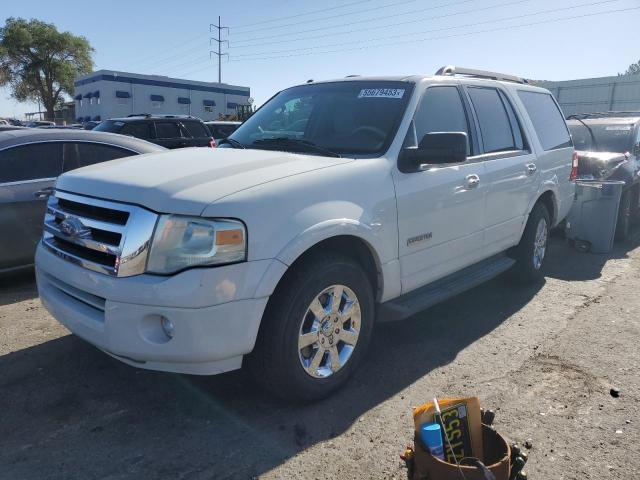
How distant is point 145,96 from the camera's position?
43.3 metres

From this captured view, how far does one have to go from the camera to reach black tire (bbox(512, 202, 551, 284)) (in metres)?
5.35

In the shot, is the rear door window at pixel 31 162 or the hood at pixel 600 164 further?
the hood at pixel 600 164

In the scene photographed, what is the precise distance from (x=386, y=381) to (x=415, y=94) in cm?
204

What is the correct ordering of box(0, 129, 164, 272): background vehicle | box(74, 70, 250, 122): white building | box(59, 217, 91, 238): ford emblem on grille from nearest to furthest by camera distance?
box(59, 217, 91, 238): ford emblem on grille
box(0, 129, 164, 272): background vehicle
box(74, 70, 250, 122): white building

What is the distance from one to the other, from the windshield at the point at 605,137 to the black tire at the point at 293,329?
677cm

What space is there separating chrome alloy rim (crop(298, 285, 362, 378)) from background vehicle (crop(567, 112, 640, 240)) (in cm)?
580

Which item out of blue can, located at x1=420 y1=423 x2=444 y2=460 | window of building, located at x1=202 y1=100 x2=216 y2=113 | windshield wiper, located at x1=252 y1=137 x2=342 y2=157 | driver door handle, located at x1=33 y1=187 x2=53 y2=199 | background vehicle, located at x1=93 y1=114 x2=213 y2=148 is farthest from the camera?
window of building, located at x1=202 y1=100 x2=216 y2=113

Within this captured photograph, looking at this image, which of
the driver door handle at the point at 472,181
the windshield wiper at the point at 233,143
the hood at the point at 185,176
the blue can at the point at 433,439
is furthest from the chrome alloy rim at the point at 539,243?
the blue can at the point at 433,439

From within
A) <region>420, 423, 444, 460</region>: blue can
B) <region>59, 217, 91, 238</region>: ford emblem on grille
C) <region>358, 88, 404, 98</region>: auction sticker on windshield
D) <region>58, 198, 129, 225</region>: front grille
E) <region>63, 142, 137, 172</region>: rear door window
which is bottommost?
<region>420, 423, 444, 460</region>: blue can

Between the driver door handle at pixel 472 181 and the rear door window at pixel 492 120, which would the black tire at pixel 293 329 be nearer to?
the driver door handle at pixel 472 181

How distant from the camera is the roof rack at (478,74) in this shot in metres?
4.65

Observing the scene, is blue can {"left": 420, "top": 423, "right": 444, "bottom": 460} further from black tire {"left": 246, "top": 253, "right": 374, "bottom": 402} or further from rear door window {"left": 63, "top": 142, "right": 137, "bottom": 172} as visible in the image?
rear door window {"left": 63, "top": 142, "right": 137, "bottom": 172}

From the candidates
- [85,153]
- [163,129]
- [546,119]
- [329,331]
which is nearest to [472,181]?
[329,331]

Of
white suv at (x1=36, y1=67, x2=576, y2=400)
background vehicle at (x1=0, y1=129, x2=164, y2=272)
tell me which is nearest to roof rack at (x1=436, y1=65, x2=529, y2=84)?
white suv at (x1=36, y1=67, x2=576, y2=400)
